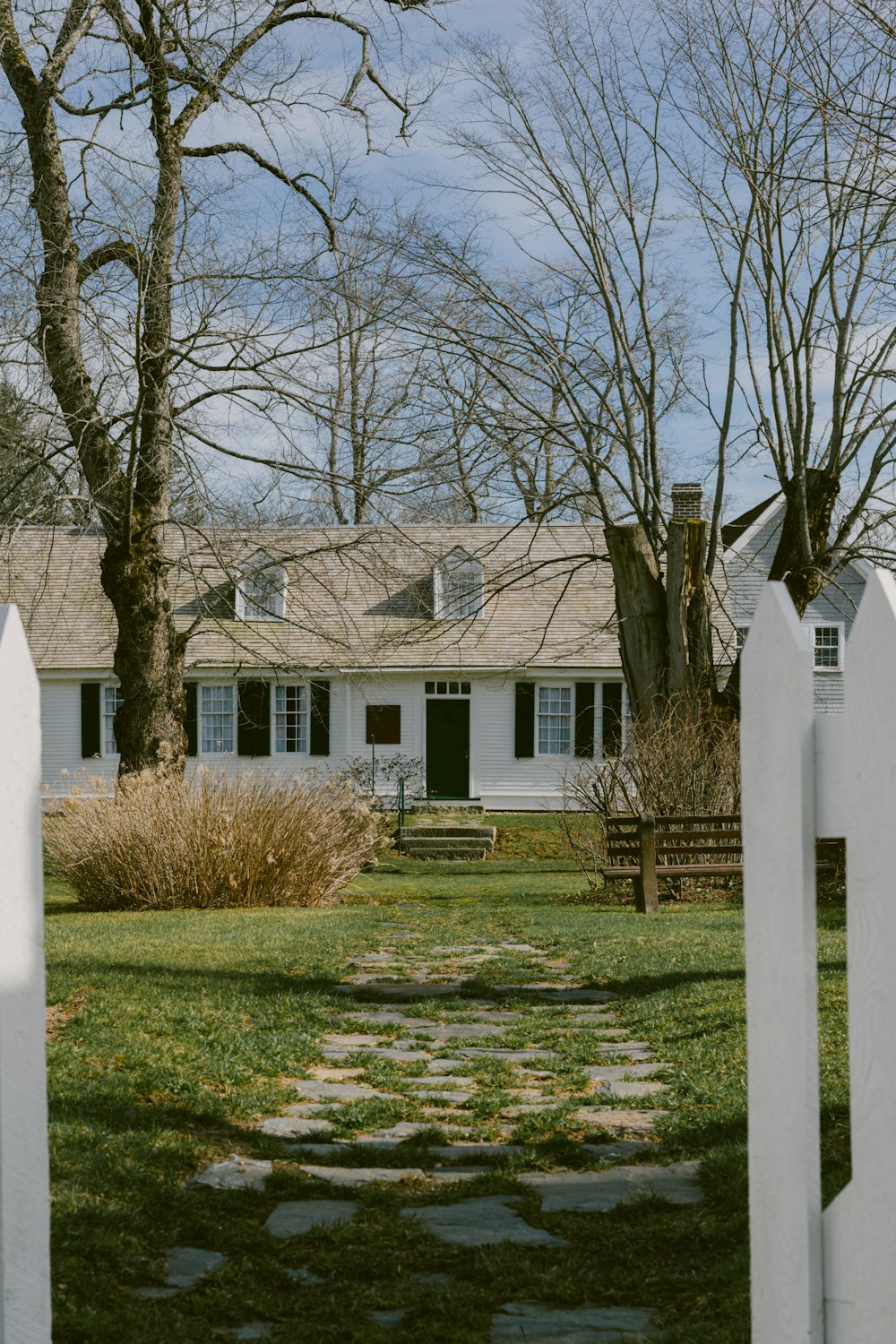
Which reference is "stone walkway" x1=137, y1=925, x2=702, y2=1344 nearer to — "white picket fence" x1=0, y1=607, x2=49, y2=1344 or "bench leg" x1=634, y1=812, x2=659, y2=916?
"white picket fence" x1=0, y1=607, x2=49, y2=1344

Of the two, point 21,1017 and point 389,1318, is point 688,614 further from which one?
point 21,1017

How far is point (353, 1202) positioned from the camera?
3.86m

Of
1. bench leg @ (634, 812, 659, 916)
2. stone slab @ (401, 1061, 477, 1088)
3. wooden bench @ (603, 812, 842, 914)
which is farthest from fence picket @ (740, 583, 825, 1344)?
bench leg @ (634, 812, 659, 916)

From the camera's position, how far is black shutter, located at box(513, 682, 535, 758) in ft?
90.4

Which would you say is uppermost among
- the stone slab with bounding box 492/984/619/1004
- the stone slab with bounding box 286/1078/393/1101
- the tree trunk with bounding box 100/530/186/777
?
the tree trunk with bounding box 100/530/186/777

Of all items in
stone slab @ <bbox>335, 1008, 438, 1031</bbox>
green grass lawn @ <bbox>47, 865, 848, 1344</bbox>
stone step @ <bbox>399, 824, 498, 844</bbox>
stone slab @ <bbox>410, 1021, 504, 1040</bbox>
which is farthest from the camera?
stone step @ <bbox>399, 824, 498, 844</bbox>

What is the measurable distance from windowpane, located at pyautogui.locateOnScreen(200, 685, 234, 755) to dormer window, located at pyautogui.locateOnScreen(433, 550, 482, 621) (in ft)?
16.3

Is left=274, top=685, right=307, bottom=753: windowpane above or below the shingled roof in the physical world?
Answer: below

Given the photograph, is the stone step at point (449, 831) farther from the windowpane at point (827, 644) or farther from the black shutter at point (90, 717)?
the windowpane at point (827, 644)

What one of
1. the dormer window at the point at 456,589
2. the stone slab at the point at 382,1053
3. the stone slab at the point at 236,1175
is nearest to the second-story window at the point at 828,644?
the dormer window at the point at 456,589

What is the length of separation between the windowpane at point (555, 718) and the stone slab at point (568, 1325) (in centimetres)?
2486

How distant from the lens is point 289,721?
28203 mm

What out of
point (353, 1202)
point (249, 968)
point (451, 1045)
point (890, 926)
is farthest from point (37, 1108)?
point (249, 968)

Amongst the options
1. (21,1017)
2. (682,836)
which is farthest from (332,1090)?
(682,836)
